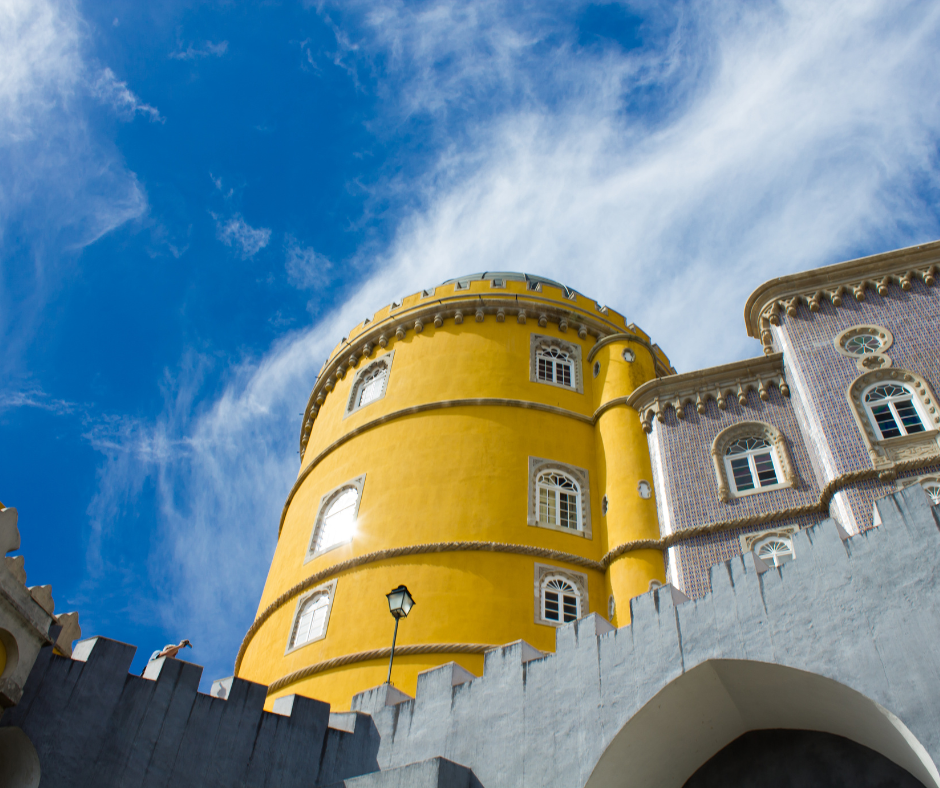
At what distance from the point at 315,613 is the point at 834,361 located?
1177 cm

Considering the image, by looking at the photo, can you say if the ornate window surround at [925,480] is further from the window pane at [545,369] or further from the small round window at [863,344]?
Result: the window pane at [545,369]

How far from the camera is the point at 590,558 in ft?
56.2

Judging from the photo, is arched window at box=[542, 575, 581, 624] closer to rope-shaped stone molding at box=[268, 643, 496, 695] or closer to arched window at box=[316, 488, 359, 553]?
rope-shaped stone molding at box=[268, 643, 496, 695]

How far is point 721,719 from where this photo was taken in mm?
9109

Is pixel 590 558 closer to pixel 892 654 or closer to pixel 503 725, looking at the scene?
pixel 503 725

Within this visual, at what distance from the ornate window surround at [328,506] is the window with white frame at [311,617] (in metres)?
1.07

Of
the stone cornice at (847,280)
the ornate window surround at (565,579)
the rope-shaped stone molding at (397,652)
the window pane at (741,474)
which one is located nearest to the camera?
the rope-shaped stone molding at (397,652)

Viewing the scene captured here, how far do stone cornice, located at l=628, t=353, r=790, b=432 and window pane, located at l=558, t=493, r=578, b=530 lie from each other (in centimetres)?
235

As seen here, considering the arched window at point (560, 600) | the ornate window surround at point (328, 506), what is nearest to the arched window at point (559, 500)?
the arched window at point (560, 600)

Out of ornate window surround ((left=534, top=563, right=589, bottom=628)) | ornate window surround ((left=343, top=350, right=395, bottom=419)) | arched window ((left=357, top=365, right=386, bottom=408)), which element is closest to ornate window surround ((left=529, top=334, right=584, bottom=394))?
ornate window surround ((left=343, top=350, right=395, bottom=419))

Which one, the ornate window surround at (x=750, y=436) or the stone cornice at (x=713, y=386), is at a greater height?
the stone cornice at (x=713, y=386)

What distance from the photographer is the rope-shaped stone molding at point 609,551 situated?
13945 mm

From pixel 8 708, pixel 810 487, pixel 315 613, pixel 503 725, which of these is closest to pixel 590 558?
pixel 810 487

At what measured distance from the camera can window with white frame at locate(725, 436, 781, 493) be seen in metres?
15.9
